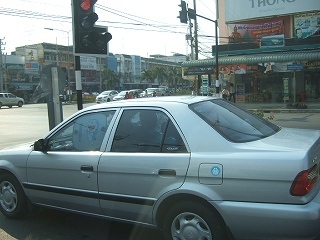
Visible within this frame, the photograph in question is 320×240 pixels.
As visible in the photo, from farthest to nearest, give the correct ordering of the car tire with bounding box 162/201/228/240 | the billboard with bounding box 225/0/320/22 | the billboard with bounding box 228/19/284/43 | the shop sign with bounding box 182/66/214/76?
the billboard with bounding box 228/19/284/43 < the shop sign with bounding box 182/66/214/76 < the billboard with bounding box 225/0/320/22 < the car tire with bounding box 162/201/228/240

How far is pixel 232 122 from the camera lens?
3650mm

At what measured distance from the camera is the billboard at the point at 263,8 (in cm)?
2749

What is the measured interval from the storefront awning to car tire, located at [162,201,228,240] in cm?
2321

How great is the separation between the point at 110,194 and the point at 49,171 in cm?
96

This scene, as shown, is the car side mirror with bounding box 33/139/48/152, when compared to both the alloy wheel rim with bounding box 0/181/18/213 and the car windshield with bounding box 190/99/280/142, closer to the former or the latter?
the alloy wheel rim with bounding box 0/181/18/213

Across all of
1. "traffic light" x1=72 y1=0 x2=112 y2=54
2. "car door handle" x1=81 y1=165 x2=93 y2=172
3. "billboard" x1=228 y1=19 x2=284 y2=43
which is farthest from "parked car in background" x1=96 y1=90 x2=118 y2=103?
"car door handle" x1=81 y1=165 x2=93 y2=172

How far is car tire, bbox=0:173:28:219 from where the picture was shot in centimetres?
452

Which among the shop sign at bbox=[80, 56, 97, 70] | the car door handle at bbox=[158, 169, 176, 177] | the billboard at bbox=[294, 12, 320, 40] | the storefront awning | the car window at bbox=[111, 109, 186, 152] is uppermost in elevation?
the shop sign at bbox=[80, 56, 97, 70]

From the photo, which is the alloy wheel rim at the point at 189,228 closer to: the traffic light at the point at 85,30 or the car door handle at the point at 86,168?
the car door handle at the point at 86,168

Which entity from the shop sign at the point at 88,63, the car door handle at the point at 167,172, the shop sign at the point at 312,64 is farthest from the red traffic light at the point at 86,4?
the shop sign at the point at 88,63

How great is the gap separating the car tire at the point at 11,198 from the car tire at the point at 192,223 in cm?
219

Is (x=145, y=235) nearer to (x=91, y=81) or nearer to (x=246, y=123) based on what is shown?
(x=246, y=123)

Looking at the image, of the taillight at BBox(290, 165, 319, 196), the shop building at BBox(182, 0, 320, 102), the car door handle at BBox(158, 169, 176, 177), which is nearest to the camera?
the taillight at BBox(290, 165, 319, 196)

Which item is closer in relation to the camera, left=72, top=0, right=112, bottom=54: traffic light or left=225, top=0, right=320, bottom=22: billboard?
left=72, top=0, right=112, bottom=54: traffic light
